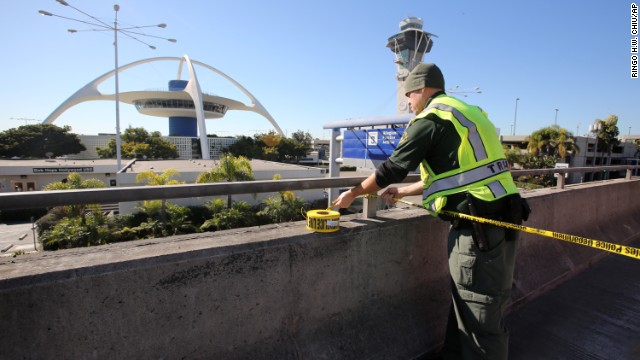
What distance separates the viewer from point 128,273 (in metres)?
1.57

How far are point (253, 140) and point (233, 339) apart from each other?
217ft

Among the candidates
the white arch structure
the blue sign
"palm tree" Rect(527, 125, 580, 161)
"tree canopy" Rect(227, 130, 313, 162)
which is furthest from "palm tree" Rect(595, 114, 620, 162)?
the white arch structure

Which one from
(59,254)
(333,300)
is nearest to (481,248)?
(333,300)

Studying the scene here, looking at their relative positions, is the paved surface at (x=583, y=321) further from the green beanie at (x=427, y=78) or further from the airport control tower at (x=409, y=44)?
the airport control tower at (x=409, y=44)

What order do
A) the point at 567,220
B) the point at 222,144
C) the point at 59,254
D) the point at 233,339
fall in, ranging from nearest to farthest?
the point at 59,254
the point at 233,339
the point at 567,220
the point at 222,144

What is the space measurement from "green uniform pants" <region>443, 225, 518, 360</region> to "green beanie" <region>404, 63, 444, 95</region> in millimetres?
972

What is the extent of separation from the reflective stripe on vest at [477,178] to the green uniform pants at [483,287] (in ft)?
0.83

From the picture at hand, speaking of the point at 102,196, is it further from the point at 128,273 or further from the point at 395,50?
the point at 395,50

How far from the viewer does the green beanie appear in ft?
7.13

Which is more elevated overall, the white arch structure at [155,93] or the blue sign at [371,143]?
the white arch structure at [155,93]

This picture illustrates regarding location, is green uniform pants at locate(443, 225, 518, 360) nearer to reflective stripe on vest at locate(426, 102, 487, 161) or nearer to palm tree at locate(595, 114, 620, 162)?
reflective stripe on vest at locate(426, 102, 487, 161)

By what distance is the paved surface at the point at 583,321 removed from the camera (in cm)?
264

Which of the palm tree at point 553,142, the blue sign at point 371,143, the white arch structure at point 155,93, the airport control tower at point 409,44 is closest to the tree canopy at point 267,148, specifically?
the white arch structure at point 155,93

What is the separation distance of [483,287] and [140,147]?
6287 cm
